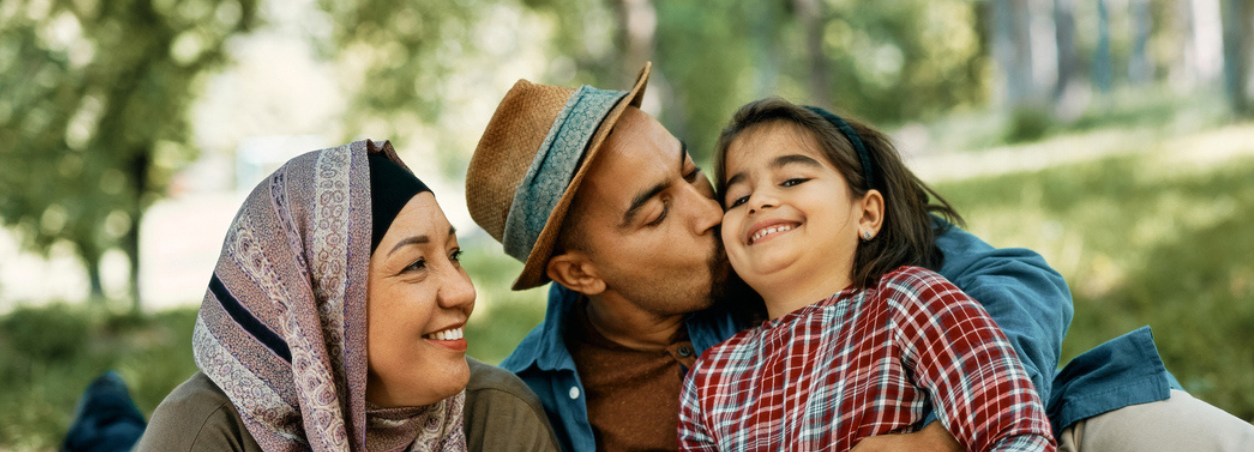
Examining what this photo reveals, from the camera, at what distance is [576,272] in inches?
124

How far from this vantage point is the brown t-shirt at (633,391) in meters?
3.02

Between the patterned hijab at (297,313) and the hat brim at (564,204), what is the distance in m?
0.65

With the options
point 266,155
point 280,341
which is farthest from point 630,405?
point 266,155

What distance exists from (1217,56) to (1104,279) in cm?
2137

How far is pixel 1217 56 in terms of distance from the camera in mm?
23438

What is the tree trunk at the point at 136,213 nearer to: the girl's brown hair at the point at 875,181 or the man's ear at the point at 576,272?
the man's ear at the point at 576,272

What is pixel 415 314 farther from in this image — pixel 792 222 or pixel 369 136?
pixel 369 136

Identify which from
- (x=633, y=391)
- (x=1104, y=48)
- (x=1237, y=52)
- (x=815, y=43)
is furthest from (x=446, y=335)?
(x=1104, y=48)

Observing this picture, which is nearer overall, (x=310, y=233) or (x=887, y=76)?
(x=310, y=233)

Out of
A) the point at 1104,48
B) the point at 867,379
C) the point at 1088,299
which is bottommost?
the point at 1104,48

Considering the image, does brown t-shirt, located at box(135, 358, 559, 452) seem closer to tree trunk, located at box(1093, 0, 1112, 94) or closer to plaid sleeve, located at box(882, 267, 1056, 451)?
plaid sleeve, located at box(882, 267, 1056, 451)

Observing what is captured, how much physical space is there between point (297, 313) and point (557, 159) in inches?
38.2

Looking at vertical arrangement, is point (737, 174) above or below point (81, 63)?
below

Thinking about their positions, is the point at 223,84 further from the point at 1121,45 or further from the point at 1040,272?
the point at 1121,45
